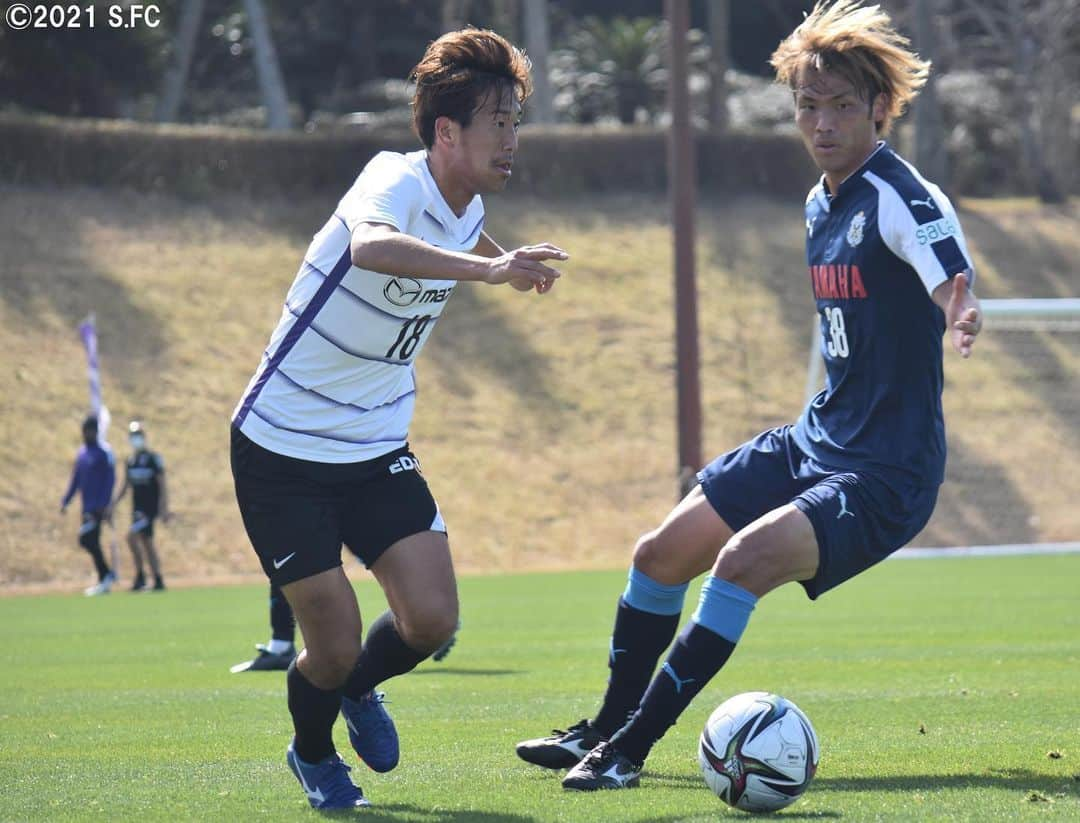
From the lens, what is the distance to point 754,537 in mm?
5312

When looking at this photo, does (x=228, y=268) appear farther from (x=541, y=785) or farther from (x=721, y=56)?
(x=541, y=785)

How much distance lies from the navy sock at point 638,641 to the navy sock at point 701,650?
20.8 inches

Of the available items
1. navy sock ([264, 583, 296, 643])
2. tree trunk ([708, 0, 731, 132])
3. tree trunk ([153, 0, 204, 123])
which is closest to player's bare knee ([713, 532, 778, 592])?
navy sock ([264, 583, 296, 643])

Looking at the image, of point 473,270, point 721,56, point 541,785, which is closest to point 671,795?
point 541,785

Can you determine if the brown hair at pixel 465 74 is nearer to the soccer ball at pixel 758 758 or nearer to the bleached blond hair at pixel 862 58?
the bleached blond hair at pixel 862 58

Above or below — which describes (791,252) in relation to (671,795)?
below

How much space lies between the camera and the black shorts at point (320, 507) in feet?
17.5

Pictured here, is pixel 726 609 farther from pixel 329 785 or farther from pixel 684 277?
pixel 684 277

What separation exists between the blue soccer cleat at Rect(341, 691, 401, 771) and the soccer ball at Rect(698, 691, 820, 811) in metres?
1.16

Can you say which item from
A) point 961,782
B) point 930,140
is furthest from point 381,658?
point 930,140

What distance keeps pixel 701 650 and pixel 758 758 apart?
1.34 feet

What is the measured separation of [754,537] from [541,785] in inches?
45.2

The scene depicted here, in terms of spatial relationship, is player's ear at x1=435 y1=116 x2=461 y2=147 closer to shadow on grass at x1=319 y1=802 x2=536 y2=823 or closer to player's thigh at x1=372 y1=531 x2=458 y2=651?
player's thigh at x1=372 y1=531 x2=458 y2=651

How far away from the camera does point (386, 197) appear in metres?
5.24
